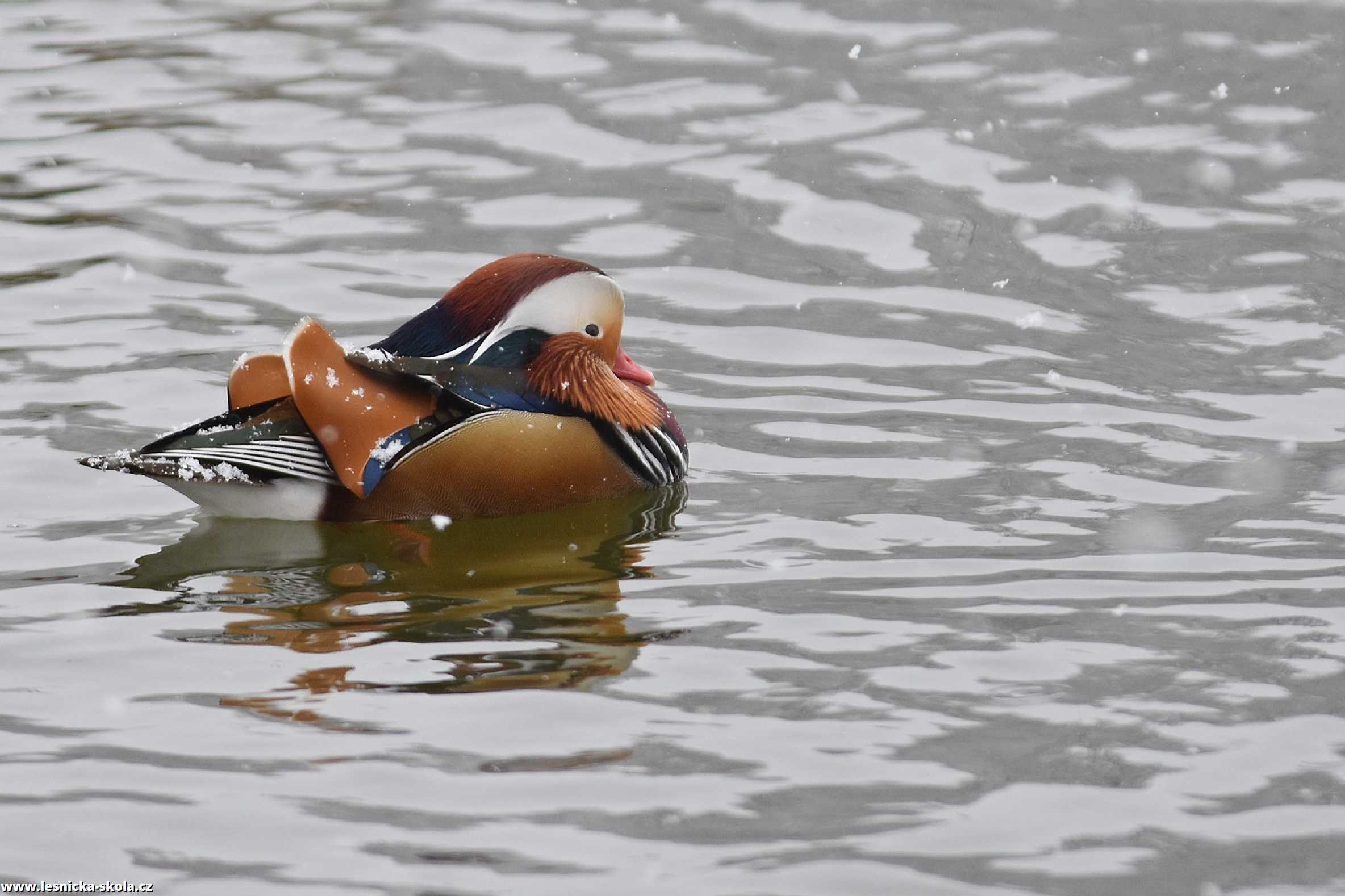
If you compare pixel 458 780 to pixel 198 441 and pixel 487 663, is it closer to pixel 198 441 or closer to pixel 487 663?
pixel 487 663

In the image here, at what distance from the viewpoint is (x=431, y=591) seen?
7.55 metres

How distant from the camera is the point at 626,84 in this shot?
13.9m

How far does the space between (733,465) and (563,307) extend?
102 cm

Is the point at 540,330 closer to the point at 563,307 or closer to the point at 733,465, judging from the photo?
the point at 563,307

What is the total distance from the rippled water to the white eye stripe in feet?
2.44

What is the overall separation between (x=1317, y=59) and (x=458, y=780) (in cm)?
1015

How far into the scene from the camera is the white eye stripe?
845 cm

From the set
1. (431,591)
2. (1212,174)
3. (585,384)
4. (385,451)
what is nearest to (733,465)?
(585,384)

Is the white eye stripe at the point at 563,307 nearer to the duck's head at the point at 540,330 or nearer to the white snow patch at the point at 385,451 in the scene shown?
the duck's head at the point at 540,330

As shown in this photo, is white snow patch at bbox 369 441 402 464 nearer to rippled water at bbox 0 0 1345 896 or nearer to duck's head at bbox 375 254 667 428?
rippled water at bbox 0 0 1345 896

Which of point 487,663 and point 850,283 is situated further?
point 850,283

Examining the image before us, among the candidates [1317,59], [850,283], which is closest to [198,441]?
[850,283]

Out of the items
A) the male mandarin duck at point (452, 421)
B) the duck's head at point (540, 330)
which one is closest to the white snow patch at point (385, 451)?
the male mandarin duck at point (452, 421)

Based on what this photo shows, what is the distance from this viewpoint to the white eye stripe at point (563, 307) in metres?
8.45
